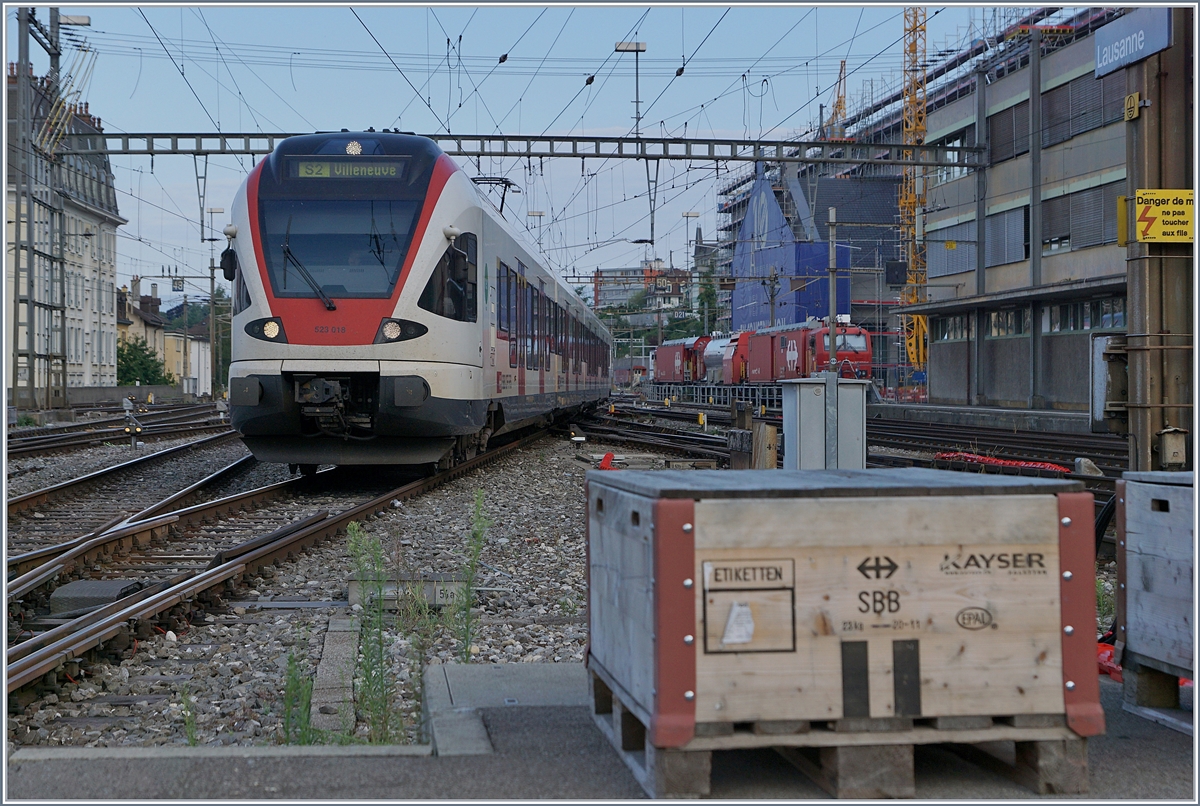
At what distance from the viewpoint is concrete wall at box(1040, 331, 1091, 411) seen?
3122cm

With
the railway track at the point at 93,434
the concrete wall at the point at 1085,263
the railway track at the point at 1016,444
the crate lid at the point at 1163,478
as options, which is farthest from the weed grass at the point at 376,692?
the concrete wall at the point at 1085,263

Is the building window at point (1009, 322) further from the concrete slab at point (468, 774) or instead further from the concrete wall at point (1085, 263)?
the concrete slab at point (468, 774)

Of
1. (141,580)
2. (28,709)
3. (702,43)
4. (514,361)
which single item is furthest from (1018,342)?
(28,709)

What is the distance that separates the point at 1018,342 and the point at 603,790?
109 feet

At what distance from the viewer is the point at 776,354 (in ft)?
151

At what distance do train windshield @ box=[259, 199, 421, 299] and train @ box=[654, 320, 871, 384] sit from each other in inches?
781

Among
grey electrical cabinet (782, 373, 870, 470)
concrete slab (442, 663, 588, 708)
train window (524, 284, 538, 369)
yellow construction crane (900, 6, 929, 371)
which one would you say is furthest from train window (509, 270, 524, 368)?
yellow construction crane (900, 6, 929, 371)

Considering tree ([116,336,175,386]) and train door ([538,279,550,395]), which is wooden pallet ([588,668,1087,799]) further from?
tree ([116,336,175,386])

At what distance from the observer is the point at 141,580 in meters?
8.04

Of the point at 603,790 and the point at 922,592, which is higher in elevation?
the point at 922,592

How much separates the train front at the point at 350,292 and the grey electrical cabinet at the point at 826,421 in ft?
16.6

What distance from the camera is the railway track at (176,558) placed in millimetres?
6047

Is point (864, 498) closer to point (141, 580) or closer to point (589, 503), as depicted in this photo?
point (589, 503)

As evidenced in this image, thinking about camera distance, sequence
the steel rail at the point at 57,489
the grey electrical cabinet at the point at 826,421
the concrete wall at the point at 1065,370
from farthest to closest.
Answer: the concrete wall at the point at 1065,370 < the steel rail at the point at 57,489 < the grey electrical cabinet at the point at 826,421
